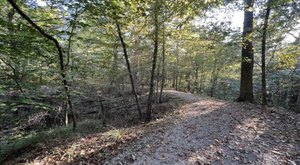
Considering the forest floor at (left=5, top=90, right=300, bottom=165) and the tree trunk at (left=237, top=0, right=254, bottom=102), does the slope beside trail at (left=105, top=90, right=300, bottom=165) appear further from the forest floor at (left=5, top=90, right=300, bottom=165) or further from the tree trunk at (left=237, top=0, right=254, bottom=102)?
the tree trunk at (left=237, top=0, right=254, bottom=102)

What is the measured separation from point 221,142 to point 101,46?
7.06 m

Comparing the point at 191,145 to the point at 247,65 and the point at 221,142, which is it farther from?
the point at 247,65

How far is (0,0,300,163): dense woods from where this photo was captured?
450 cm

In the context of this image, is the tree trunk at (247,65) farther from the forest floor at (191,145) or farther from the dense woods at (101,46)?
the forest floor at (191,145)

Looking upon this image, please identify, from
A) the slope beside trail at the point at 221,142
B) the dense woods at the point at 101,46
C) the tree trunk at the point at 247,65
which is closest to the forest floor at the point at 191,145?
the slope beside trail at the point at 221,142

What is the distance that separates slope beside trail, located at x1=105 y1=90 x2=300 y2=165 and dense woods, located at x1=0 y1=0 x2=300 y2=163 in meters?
2.01

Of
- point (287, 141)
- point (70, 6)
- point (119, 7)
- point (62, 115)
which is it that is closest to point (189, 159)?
point (287, 141)

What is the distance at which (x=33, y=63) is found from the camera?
5.32 metres

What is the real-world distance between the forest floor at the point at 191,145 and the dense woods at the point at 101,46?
120cm

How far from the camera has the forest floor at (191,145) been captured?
4277mm

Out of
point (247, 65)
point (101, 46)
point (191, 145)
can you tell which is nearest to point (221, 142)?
point (191, 145)

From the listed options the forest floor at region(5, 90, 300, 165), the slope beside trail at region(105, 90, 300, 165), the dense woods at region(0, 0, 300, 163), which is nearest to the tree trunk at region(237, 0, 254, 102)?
the dense woods at region(0, 0, 300, 163)

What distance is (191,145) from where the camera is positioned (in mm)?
4855

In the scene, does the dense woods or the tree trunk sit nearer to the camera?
the dense woods
